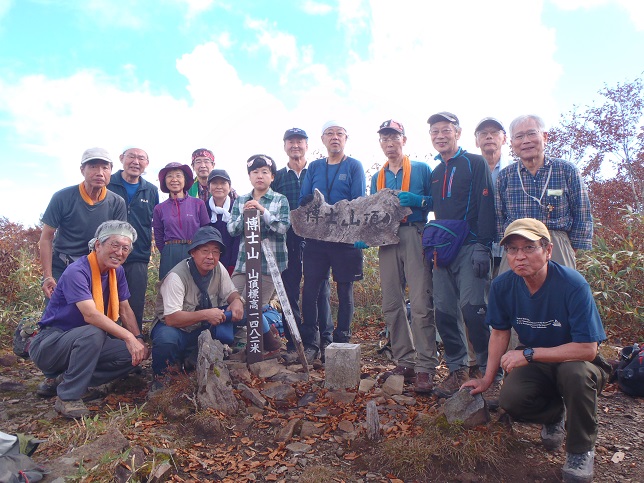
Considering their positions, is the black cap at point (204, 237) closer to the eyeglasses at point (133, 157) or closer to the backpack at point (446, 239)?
the eyeglasses at point (133, 157)

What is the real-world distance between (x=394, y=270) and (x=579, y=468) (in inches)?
99.9

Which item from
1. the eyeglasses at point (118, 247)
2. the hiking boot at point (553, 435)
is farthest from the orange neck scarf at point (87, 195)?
→ the hiking boot at point (553, 435)

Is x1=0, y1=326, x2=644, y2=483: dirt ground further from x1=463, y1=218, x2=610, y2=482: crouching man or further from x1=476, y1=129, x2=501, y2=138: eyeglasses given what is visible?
x1=476, y1=129, x2=501, y2=138: eyeglasses

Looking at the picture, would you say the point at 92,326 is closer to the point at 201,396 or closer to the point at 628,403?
the point at 201,396

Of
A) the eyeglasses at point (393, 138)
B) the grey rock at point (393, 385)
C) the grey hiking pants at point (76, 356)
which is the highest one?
the eyeglasses at point (393, 138)

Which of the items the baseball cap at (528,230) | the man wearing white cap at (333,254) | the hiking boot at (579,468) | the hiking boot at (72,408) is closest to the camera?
the hiking boot at (579,468)

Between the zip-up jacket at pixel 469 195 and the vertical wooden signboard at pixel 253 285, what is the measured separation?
2166 mm

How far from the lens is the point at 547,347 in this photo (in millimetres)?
3447

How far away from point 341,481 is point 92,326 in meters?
2.89

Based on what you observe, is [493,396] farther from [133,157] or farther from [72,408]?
[133,157]

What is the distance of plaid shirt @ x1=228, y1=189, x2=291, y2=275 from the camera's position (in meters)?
5.69

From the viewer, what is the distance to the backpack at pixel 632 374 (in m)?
4.60

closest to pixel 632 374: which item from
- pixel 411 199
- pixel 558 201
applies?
pixel 558 201

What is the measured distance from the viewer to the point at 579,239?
4.16 meters
